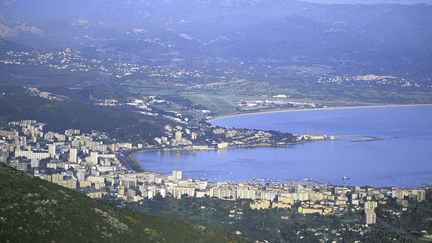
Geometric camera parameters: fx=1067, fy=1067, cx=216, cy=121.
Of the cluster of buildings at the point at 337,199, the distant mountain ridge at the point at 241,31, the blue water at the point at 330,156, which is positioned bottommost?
the cluster of buildings at the point at 337,199

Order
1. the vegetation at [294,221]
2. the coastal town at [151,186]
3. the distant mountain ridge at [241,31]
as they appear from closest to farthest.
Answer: the vegetation at [294,221] < the coastal town at [151,186] < the distant mountain ridge at [241,31]

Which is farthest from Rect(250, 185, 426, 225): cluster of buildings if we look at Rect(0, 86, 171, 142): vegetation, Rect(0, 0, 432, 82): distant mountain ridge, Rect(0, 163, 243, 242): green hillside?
Rect(0, 0, 432, 82): distant mountain ridge

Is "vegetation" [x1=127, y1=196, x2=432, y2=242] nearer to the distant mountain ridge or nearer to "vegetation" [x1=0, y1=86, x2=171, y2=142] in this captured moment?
"vegetation" [x1=0, y1=86, x2=171, y2=142]

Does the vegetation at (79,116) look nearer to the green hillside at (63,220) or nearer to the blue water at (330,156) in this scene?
the blue water at (330,156)

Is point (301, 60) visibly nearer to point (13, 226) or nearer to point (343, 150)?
point (343, 150)

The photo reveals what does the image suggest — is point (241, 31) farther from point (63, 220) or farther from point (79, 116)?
point (63, 220)

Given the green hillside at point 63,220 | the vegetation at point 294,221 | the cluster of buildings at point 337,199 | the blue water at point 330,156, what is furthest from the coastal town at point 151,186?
the green hillside at point 63,220

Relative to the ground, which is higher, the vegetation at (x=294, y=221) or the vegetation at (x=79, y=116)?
the vegetation at (x=79, y=116)
